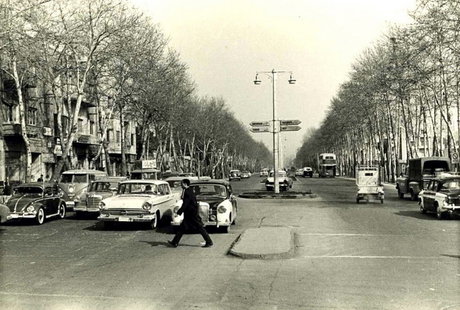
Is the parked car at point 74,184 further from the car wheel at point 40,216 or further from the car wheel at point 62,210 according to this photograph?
the car wheel at point 40,216

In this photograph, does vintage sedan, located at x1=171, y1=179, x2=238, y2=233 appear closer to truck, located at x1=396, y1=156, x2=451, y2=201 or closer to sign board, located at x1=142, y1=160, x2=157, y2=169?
truck, located at x1=396, y1=156, x2=451, y2=201

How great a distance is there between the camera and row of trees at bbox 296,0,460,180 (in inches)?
933

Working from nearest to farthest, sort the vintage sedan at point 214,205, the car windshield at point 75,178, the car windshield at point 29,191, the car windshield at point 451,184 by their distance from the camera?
1. the vintage sedan at point 214,205
2. the car windshield at point 451,184
3. the car windshield at point 29,191
4. the car windshield at point 75,178

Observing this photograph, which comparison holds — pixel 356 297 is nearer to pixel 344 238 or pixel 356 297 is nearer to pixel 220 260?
pixel 220 260

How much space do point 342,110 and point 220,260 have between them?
56809mm

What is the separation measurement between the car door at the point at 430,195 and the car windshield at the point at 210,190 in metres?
7.85

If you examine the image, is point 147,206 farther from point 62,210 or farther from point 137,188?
point 62,210

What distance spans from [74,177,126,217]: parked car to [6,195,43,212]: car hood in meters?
1.62

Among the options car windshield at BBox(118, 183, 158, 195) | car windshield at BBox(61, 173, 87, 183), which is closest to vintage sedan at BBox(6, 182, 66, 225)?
car windshield at BBox(61, 173, 87, 183)

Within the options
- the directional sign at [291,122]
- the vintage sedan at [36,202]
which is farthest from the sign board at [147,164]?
the vintage sedan at [36,202]

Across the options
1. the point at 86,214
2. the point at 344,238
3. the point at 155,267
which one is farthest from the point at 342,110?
the point at 155,267

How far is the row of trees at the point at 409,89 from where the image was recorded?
77.8ft

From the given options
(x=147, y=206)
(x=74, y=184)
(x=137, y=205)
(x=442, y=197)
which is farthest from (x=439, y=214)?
(x=74, y=184)

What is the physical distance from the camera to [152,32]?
38.0 meters
